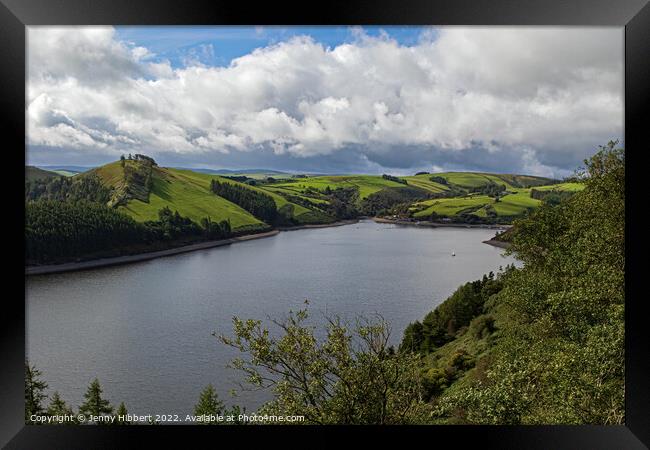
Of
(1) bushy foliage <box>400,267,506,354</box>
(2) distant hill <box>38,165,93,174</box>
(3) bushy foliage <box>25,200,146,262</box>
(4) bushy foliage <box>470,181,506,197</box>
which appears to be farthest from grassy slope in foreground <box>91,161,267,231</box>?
(1) bushy foliage <box>400,267,506,354</box>

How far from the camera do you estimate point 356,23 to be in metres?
3.16

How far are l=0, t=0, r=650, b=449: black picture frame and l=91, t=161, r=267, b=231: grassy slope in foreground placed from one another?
39.8 metres

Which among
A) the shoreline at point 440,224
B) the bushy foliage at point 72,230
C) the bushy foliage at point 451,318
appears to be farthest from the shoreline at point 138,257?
the bushy foliage at point 451,318

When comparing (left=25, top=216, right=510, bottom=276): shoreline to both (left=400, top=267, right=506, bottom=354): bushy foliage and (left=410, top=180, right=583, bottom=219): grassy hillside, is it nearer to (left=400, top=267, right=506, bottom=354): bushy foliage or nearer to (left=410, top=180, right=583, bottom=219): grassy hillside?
(left=410, top=180, right=583, bottom=219): grassy hillside

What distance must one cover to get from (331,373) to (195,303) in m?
21.7

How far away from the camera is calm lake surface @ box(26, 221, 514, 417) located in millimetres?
18078

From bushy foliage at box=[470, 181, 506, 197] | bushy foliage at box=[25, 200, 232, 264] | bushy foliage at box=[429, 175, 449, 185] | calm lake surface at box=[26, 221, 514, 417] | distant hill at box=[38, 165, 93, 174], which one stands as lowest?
calm lake surface at box=[26, 221, 514, 417]

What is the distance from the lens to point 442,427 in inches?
125

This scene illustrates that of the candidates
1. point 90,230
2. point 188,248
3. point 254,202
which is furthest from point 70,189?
point 254,202

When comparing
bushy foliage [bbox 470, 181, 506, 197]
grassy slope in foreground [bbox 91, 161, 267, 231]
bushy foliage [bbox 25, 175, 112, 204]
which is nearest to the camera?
bushy foliage [bbox 470, 181, 506, 197]

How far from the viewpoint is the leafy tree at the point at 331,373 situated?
393cm

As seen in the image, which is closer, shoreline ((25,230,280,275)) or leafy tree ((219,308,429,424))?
leafy tree ((219,308,429,424))

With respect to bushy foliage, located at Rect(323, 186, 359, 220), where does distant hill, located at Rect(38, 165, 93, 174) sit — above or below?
above

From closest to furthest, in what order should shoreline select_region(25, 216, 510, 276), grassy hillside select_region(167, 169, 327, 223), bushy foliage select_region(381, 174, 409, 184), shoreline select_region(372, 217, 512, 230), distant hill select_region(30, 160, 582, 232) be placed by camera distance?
shoreline select_region(25, 216, 510, 276) < shoreline select_region(372, 217, 512, 230) < distant hill select_region(30, 160, 582, 232) < grassy hillside select_region(167, 169, 327, 223) < bushy foliage select_region(381, 174, 409, 184)
